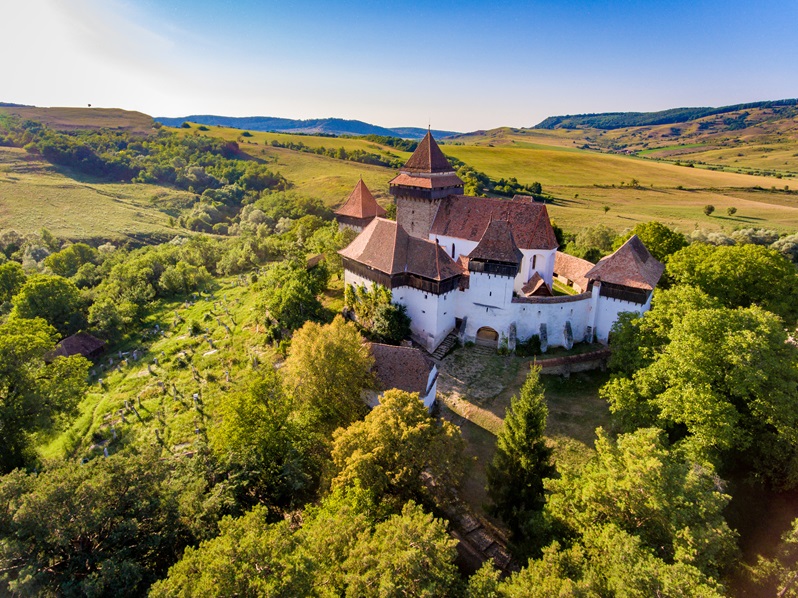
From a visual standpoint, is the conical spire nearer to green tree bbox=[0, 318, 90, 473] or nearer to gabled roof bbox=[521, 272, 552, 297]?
gabled roof bbox=[521, 272, 552, 297]

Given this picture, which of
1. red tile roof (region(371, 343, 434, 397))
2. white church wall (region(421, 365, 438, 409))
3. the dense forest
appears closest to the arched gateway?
the dense forest

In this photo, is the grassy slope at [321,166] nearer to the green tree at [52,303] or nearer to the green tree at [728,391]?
the green tree at [52,303]

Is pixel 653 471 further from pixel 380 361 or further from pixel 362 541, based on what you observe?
pixel 380 361

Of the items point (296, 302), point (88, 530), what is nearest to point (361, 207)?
point (296, 302)

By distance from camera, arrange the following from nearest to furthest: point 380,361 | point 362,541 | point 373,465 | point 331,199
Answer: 1. point 362,541
2. point 373,465
3. point 380,361
4. point 331,199

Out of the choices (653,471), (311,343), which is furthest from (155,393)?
(653,471)

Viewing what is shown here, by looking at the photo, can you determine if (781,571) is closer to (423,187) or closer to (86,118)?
(423,187)
